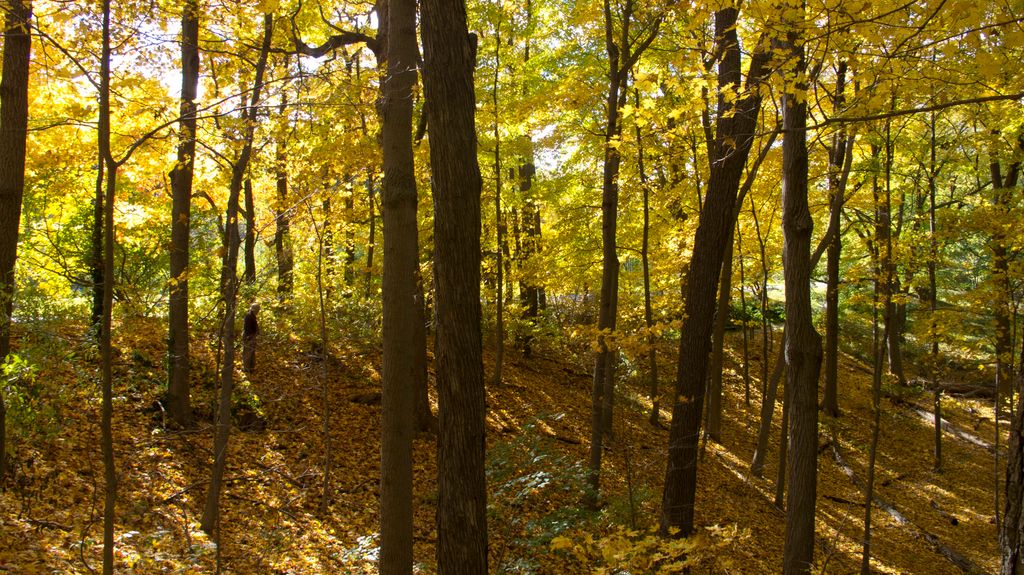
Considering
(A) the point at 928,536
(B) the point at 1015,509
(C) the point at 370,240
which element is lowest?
(A) the point at 928,536

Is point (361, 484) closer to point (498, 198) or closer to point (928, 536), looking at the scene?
point (498, 198)

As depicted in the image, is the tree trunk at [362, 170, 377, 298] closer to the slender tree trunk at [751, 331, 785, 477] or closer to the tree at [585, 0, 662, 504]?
the tree at [585, 0, 662, 504]

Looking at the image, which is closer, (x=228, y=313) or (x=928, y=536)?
(x=228, y=313)

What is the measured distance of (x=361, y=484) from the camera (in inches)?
356

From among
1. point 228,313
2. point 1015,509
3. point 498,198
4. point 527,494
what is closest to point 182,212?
point 228,313

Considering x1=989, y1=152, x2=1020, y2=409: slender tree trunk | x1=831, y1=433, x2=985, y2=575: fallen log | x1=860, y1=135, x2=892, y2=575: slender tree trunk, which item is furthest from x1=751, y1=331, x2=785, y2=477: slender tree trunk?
x1=989, y1=152, x2=1020, y2=409: slender tree trunk

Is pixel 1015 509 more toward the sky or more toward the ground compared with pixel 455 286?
more toward the ground

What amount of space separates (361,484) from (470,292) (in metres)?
5.98

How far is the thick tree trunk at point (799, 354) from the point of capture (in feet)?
18.1

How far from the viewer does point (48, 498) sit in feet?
20.8

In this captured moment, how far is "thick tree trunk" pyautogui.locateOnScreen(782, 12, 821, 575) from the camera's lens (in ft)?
18.1

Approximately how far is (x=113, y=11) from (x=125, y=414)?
18.0ft

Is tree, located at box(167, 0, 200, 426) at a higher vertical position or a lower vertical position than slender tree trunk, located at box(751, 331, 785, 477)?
higher

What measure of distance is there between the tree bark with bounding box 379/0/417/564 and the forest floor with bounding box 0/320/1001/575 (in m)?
1.00
